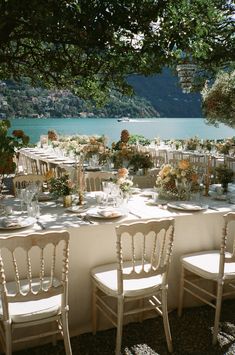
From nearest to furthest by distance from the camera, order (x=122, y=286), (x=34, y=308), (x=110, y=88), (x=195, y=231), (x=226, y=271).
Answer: (x=34, y=308) < (x=122, y=286) < (x=226, y=271) < (x=195, y=231) < (x=110, y=88)

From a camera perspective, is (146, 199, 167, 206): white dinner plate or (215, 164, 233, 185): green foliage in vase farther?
(215, 164, 233, 185): green foliage in vase

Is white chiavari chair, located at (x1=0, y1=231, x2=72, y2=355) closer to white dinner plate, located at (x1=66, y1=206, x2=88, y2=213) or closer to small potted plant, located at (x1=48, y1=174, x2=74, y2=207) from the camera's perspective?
white dinner plate, located at (x1=66, y1=206, x2=88, y2=213)

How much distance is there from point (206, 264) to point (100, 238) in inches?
39.4

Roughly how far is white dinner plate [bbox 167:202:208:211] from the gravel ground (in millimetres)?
1034

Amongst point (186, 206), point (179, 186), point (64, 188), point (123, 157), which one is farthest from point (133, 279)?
point (123, 157)

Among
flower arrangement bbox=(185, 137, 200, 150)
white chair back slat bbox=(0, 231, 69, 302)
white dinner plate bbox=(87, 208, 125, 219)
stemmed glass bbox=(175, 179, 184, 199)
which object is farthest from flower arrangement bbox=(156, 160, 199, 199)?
flower arrangement bbox=(185, 137, 200, 150)

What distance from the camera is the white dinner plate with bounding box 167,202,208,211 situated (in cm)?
412

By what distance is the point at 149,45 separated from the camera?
4371 mm

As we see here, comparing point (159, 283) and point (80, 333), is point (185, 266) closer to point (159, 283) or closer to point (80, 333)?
point (159, 283)

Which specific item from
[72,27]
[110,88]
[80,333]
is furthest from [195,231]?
[110,88]

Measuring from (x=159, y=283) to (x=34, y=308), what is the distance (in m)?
1.04

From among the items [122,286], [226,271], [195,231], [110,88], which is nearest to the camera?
[122,286]

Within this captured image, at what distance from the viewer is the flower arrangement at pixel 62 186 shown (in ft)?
14.3

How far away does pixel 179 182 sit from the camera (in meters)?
4.66
